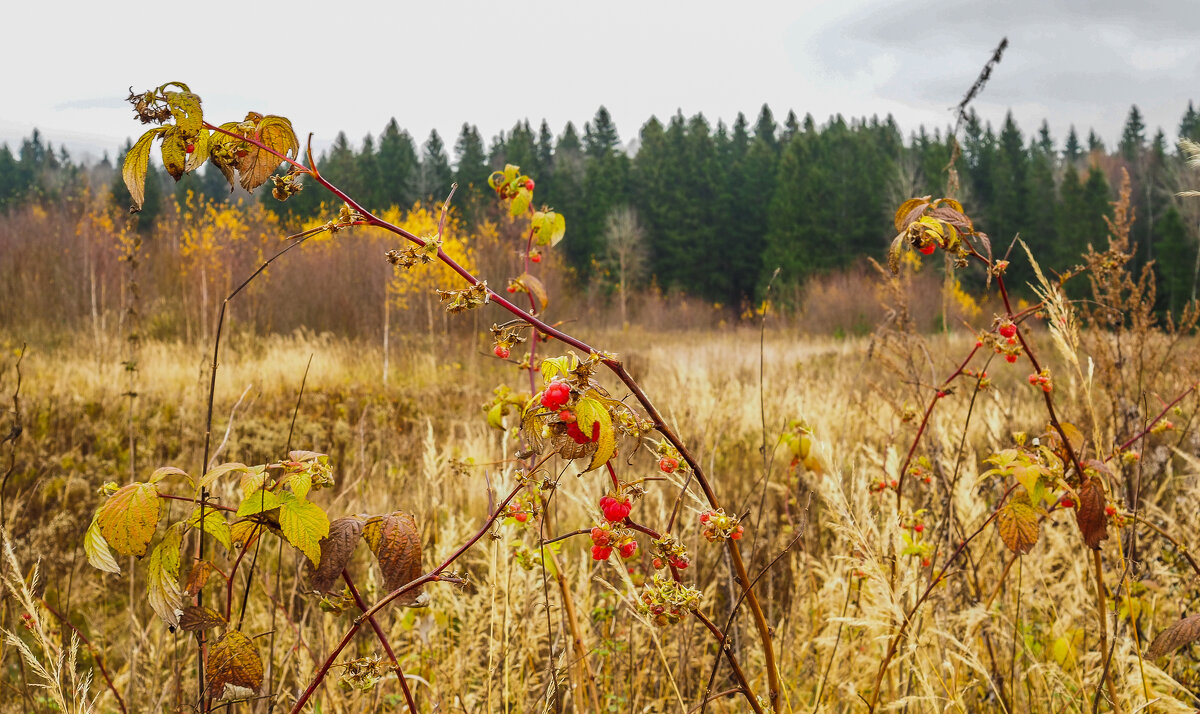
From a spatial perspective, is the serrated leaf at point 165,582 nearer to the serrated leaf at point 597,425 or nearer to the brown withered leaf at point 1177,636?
the serrated leaf at point 597,425

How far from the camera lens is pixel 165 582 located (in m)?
0.81

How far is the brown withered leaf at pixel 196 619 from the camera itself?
88cm

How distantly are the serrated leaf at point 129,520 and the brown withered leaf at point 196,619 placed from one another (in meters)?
0.16

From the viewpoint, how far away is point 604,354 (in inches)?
28.5

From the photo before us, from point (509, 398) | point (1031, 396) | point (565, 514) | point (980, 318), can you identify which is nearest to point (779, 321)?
point (980, 318)

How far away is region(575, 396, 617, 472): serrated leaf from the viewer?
2.24ft

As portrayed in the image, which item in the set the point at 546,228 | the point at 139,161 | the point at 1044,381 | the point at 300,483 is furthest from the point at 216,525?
the point at 1044,381

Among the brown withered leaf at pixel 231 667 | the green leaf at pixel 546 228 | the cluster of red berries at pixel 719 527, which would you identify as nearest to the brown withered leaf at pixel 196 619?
the brown withered leaf at pixel 231 667

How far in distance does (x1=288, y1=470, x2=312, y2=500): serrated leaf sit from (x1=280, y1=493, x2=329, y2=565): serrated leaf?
0.01 meters

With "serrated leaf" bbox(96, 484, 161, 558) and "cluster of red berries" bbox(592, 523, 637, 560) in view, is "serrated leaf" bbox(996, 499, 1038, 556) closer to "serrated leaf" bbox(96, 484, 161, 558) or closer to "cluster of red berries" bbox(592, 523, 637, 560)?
"cluster of red berries" bbox(592, 523, 637, 560)

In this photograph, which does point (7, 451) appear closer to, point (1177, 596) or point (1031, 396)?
point (1177, 596)

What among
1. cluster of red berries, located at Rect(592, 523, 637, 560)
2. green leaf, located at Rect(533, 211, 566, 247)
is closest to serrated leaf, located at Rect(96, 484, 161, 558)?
cluster of red berries, located at Rect(592, 523, 637, 560)

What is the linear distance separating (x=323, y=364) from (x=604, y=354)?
8.25m

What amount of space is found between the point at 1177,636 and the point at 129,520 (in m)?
1.48
